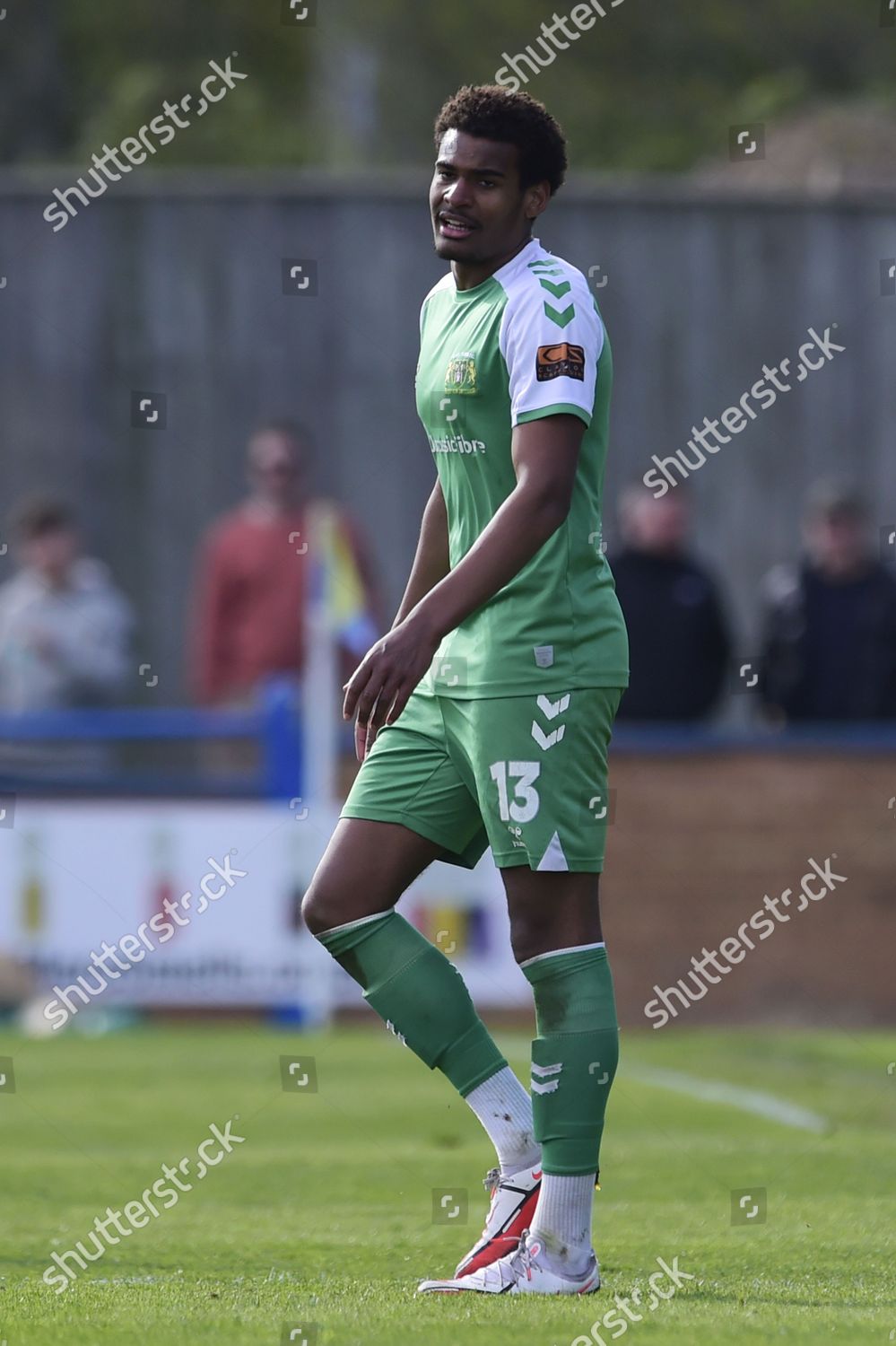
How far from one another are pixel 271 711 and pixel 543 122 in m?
7.55

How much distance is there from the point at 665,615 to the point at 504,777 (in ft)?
24.9

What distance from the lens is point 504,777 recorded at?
183 inches

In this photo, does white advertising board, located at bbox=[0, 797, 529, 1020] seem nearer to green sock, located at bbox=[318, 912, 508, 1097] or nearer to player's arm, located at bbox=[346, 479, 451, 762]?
player's arm, located at bbox=[346, 479, 451, 762]

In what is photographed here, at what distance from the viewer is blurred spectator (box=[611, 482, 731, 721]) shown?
474 inches

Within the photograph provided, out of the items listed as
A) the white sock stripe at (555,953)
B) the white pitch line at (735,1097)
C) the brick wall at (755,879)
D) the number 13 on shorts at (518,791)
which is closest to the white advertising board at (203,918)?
the brick wall at (755,879)

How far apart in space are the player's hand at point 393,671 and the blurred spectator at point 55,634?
26.5ft

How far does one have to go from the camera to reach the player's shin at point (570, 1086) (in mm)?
4656

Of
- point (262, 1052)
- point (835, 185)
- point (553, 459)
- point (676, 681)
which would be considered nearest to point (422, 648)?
point (553, 459)

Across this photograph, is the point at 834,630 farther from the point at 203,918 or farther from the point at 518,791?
the point at 518,791

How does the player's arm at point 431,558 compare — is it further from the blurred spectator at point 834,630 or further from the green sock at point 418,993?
the blurred spectator at point 834,630

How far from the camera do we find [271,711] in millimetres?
12172

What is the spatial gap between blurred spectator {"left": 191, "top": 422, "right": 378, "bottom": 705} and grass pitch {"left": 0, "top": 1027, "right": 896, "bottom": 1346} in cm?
226

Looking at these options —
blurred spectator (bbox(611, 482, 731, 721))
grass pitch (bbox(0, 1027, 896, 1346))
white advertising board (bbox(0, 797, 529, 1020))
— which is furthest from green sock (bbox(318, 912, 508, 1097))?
blurred spectator (bbox(611, 482, 731, 721))

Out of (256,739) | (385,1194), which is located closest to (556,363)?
(385,1194)
